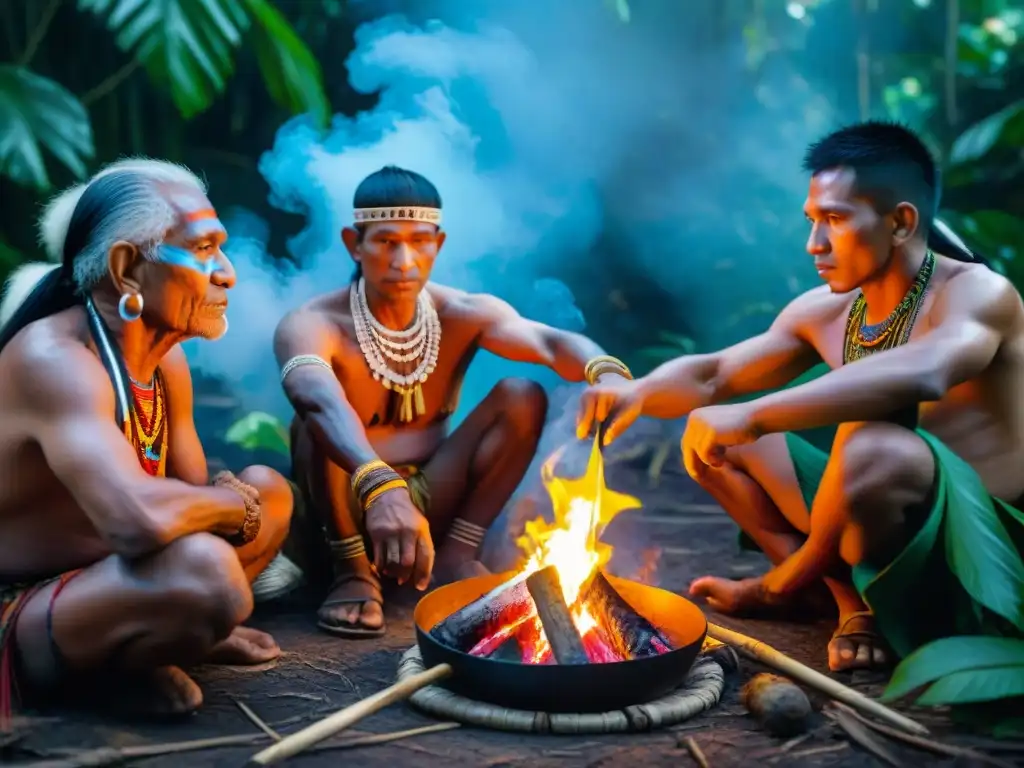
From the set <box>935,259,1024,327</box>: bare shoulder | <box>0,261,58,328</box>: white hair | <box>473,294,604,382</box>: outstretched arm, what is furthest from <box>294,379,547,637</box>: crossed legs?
A: <box>935,259,1024,327</box>: bare shoulder

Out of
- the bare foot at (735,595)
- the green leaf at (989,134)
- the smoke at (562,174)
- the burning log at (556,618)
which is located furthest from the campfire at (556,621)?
the green leaf at (989,134)

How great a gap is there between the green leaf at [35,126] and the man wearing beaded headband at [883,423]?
2976 millimetres

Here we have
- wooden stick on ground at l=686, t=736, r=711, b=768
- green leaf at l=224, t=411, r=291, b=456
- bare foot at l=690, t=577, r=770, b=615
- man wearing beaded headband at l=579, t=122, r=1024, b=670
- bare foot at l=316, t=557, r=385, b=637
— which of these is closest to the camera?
wooden stick on ground at l=686, t=736, r=711, b=768

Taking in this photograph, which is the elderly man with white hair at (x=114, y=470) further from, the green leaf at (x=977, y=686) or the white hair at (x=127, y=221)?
the green leaf at (x=977, y=686)

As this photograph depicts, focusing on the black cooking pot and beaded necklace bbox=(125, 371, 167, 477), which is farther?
beaded necklace bbox=(125, 371, 167, 477)

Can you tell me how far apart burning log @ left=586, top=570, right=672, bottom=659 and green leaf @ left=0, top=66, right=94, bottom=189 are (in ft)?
10.7

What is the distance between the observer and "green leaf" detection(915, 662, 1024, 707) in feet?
7.84

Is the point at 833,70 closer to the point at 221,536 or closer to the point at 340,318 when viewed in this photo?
the point at 340,318

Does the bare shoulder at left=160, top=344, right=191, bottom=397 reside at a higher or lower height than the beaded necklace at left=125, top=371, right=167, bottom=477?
higher

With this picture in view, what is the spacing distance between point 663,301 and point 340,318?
113 inches

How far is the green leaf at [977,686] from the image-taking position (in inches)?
94.1

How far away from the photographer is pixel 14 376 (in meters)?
2.47

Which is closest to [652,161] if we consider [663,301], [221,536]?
[663,301]

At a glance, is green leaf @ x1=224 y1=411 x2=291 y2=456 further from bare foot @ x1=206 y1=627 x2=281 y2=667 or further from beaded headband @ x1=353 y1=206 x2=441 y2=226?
bare foot @ x1=206 y1=627 x2=281 y2=667
